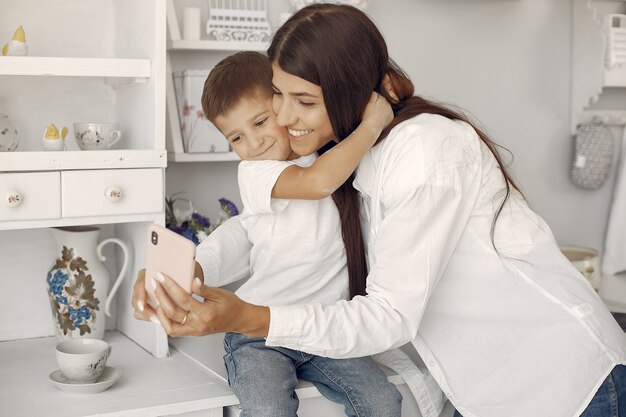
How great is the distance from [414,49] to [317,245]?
90 cm

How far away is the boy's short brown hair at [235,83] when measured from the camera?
147 centimetres

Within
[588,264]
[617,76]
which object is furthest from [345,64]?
[617,76]

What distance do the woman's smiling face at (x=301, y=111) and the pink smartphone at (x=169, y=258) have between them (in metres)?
0.28

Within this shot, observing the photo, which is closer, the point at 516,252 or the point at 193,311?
the point at 193,311

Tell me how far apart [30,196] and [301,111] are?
549 millimetres

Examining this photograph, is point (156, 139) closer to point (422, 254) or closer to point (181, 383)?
point (181, 383)

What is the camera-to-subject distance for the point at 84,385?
1.44m

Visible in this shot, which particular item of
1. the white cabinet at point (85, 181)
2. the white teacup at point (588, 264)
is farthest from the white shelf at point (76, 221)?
the white teacup at point (588, 264)

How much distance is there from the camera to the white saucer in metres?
1.44

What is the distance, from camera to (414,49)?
2.23 metres

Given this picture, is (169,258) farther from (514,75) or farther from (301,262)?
(514,75)

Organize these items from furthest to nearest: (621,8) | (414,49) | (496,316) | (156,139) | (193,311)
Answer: (621,8) < (414,49) < (156,139) < (496,316) < (193,311)

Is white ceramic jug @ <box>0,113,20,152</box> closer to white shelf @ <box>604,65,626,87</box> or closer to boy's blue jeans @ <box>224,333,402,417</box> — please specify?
boy's blue jeans @ <box>224,333,402,417</box>

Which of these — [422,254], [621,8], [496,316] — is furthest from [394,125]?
[621,8]
